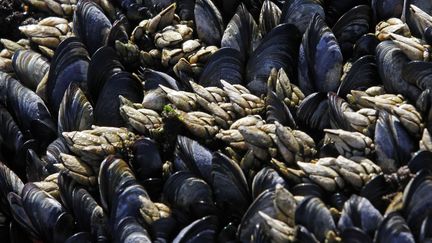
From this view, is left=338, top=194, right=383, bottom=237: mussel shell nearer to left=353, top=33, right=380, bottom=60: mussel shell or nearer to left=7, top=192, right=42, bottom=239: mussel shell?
left=353, top=33, right=380, bottom=60: mussel shell

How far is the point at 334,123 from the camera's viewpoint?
13.5 feet

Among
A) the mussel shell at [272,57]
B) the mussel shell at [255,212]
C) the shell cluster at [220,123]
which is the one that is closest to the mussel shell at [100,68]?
the shell cluster at [220,123]

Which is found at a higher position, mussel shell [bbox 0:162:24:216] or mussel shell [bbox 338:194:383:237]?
mussel shell [bbox 338:194:383:237]

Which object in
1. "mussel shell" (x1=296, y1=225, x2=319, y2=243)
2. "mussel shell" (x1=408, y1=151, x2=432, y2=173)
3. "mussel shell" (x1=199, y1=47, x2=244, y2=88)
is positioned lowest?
"mussel shell" (x1=296, y1=225, x2=319, y2=243)

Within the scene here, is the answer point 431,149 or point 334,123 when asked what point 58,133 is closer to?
point 334,123

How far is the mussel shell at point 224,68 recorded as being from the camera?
175 inches

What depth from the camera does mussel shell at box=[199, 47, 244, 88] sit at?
4.43 meters

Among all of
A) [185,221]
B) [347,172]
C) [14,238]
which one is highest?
[347,172]

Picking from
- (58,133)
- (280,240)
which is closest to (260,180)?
(280,240)

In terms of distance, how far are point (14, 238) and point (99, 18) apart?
1268mm

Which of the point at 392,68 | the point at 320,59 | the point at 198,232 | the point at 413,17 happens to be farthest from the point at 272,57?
the point at 198,232

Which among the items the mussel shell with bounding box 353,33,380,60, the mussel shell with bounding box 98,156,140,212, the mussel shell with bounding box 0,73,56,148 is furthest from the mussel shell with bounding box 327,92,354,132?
the mussel shell with bounding box 0,73,56,148

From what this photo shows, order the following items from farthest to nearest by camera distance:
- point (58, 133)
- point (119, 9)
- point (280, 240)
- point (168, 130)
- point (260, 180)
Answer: point (119, 9)
point (58, 133)
point (168, 130)
point (260, 180)
point (280, 240)

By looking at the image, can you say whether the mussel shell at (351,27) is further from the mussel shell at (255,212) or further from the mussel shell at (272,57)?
the mussel shell at (255,212)
